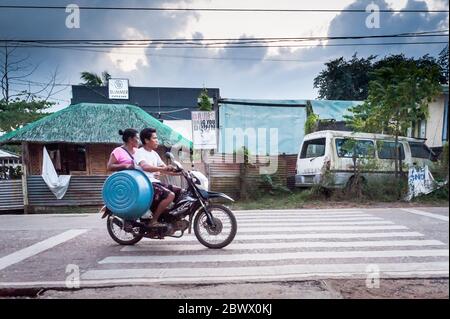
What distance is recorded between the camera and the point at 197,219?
4520 millimetres

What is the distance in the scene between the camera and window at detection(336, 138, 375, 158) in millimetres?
9828

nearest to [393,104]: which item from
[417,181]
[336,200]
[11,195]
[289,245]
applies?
[417,181]

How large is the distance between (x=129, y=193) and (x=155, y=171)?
0.43 meters

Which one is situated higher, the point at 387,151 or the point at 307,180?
the point at 387,151

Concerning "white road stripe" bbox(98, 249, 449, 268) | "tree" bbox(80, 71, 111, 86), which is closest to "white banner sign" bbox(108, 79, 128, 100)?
"tree" bbox(80, 71, 111, 86)

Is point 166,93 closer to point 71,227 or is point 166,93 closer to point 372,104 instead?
point 372,104

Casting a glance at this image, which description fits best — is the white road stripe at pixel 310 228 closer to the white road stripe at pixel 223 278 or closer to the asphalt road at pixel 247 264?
the asphalt road at pixel 247 264

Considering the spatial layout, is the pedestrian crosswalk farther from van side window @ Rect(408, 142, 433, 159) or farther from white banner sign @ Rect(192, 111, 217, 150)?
van side window @ Rect(408, 142, 433, 159)

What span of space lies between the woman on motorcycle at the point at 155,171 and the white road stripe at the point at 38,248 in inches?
67.9

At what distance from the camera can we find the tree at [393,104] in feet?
26.0

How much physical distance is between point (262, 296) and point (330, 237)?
8.76 feet

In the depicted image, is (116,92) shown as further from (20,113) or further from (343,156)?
(343,156)
